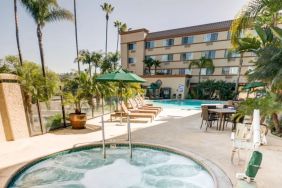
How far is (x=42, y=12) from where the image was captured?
9781 mm

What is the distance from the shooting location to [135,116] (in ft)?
33.7

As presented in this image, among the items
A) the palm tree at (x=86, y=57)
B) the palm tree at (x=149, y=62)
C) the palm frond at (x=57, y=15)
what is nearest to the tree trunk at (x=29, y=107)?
the palm frond at (x=57, y=15)

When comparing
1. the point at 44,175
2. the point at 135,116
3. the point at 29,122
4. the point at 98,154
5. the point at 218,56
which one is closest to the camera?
the point at 44,175

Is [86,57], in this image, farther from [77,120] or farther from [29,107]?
[29,107]

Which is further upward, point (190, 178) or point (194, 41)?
point (194, 41)

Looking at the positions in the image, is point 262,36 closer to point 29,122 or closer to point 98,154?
point 98,154

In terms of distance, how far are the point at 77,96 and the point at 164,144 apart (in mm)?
4335

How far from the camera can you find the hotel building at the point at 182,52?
95.6 ft

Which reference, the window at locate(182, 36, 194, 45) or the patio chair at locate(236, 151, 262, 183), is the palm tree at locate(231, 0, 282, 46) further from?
the window at locate(182, 36, 194, 45)

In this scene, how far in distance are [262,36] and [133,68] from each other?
102ft

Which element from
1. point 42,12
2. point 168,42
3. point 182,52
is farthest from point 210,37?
point 42,12

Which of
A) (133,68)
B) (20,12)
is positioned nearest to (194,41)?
(133,68)

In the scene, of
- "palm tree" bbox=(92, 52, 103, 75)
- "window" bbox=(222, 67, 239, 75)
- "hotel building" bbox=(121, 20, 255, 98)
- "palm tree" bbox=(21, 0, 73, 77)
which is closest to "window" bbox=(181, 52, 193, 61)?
"hotel building" bbox=(121, 20, 255, 98)

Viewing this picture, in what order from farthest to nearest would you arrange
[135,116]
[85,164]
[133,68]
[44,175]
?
[133,68] < [135,116] < [85,164] < [44,175]
